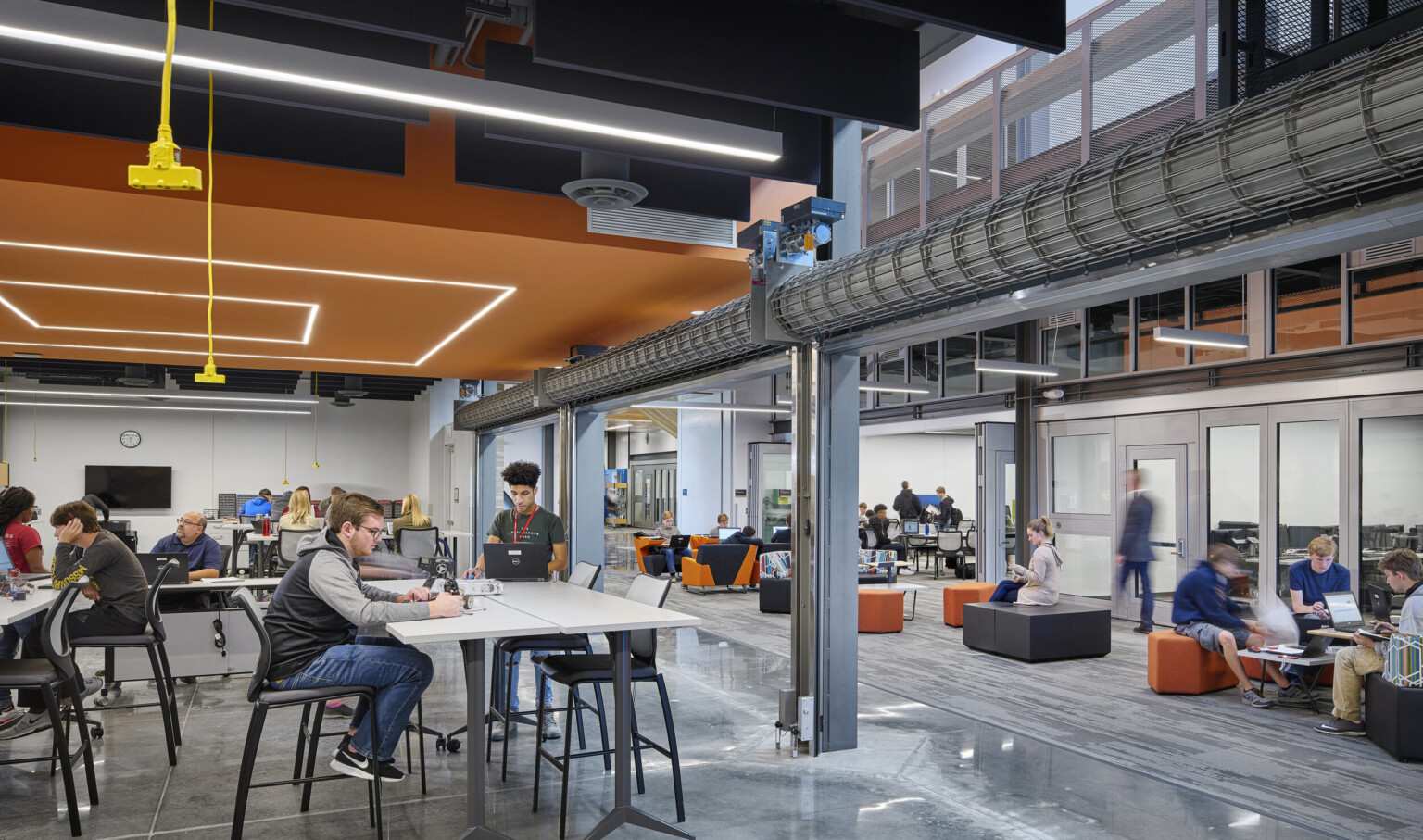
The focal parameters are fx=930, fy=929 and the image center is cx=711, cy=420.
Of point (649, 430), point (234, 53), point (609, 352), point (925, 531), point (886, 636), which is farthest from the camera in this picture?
point (649, 430)

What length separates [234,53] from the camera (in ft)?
10.3

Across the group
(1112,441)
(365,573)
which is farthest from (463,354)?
(1112,441)

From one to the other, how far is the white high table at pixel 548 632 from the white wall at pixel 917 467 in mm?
19084

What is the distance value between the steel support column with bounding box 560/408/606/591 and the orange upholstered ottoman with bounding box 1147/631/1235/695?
18.2 ft

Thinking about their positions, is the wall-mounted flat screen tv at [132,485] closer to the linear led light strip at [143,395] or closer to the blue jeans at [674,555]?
the linear led light strip at [143,395]

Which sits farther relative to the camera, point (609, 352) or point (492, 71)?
point (609, 352)

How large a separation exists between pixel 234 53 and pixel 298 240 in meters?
2.81

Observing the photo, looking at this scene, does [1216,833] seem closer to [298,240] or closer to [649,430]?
[298,240]

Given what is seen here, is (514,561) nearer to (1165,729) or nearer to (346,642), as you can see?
(346,642)

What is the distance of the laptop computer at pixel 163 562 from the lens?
6.79m

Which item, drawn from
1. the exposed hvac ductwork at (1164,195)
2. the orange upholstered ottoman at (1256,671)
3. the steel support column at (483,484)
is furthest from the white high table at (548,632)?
the steel support column at (483,484)

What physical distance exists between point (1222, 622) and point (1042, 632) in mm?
1559

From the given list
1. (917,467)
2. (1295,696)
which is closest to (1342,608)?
(1295,696)

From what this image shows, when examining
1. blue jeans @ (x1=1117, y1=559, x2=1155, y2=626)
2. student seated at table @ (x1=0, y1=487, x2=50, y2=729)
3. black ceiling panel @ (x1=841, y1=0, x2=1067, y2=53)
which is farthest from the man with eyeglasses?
blue jeans @ (x1=1117, y1=559, x2=1155, y2=626)
